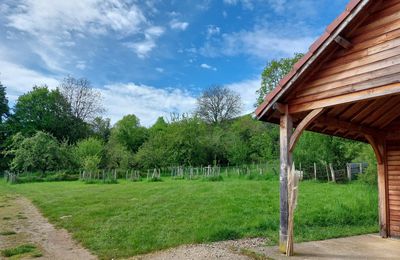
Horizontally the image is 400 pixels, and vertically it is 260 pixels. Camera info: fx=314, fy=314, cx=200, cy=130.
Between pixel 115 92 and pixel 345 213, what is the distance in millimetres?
37371

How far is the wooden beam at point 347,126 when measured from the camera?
7195mm

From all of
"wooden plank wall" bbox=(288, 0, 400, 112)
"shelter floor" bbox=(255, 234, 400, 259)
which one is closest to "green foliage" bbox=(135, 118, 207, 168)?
"shelter floor" bbox=(255, 234, 400, 259)

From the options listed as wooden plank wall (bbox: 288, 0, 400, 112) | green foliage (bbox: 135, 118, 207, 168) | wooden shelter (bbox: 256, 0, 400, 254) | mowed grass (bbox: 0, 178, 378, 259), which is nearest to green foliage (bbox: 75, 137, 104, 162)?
green foliage (bbox: 135, 118, 207, 168)

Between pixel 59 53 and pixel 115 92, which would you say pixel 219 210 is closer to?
pixel 59 53

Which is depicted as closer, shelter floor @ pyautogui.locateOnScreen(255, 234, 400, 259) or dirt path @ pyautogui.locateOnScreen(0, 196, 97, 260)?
shelter floor @ pyautogui.locateOnScreen(255, 234, 400, 259)

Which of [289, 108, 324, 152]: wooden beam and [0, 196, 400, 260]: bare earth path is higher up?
[289, 108, 324, 152]: wooden beam

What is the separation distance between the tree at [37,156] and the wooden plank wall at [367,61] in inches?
1401

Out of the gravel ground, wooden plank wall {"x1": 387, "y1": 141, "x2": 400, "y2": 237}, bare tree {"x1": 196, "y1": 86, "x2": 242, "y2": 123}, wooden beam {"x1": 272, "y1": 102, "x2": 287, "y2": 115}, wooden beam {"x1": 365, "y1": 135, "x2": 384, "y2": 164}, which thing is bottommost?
the gravel ground

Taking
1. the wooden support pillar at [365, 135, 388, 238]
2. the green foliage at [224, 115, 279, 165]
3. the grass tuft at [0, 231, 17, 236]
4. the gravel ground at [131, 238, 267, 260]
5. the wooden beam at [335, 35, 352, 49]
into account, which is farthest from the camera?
the green foliage at [224, 115, 279, 165]

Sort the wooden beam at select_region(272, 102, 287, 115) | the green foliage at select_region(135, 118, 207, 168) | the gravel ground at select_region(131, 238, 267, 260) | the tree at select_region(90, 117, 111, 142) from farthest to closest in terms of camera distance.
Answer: the tree at select_region(90, 117, 111, 142) < the green foliage at select_region(135, 118, 207, 168) < the wooden beam at select_region(272, 102, 287, 115) < the gravel ground at select_region(131, 238, 267, 260)

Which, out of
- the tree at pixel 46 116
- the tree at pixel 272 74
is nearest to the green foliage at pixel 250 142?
the tree at pixel 272 74

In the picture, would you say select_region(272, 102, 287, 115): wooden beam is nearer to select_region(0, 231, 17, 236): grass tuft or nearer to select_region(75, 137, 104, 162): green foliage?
select_region(0, 231, 17, 236): grass tuft

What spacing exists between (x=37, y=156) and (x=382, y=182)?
3592 centimetres

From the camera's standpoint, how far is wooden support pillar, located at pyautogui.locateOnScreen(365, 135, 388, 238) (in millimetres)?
8117
